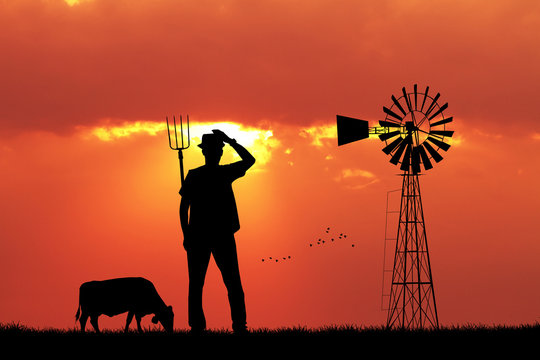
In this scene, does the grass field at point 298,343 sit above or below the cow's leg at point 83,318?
below

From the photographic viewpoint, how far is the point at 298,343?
11.2 metres

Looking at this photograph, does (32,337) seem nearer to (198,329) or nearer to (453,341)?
(198,329)

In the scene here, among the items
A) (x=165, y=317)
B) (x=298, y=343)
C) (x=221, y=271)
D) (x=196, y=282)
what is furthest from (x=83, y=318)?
(x=298, y=343)

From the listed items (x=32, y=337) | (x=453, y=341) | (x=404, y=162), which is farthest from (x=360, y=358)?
(x=404, y=162)

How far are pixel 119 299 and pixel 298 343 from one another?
783 cm

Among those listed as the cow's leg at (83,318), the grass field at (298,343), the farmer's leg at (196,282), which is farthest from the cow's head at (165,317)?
the farmer's leg at (196,282)

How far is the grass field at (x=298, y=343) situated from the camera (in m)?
10.8

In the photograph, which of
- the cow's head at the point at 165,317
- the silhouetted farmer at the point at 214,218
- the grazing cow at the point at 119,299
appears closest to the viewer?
the silhouetted farmer at the point at 214,218

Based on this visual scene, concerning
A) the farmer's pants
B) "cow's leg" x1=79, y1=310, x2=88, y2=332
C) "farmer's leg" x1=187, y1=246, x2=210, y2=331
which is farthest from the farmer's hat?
"cow's leg" x1=79, y1=310, x2=88, y2=332

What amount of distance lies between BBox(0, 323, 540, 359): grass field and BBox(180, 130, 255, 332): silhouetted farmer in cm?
84

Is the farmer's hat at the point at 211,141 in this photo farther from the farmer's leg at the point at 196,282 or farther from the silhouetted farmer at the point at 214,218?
the farmer's leg at the point at 196,282

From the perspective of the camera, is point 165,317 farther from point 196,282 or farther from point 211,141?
point 211,141

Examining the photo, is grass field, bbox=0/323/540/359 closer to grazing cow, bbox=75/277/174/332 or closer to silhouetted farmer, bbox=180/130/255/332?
silhouetted farmer, bbox=180/130/255/332

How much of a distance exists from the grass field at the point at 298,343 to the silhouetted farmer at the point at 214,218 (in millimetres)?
840
